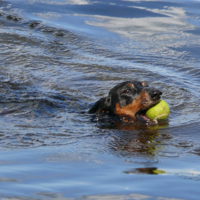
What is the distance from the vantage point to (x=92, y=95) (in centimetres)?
801

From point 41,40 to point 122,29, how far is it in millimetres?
3052

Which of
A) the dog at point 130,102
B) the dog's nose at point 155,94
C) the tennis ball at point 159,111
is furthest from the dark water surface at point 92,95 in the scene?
the dog's nose at point 155,94

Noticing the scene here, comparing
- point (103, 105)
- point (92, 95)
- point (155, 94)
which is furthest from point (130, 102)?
point (92, 95)

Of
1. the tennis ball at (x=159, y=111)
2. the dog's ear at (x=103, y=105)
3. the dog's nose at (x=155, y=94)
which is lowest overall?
the dog's ear at (x=103, y=105)

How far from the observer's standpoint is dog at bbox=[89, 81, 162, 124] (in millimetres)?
5941

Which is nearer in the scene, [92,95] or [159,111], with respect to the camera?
[159,111]

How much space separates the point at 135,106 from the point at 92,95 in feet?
6.40

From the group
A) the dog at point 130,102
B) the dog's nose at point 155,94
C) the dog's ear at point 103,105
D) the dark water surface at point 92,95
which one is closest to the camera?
the dark water surface at point 92,95

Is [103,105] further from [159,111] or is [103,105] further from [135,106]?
[159,111]

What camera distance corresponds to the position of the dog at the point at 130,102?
594 centimetres

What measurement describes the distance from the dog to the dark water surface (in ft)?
0.95

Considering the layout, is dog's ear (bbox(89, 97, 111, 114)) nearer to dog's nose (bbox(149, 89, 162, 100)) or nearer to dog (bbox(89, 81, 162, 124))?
dog (bbox(89, 81, 162, 124))

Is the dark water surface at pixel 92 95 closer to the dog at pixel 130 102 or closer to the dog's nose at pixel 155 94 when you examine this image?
the dog at pixel 130 102

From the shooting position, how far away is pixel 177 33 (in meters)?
11.9
